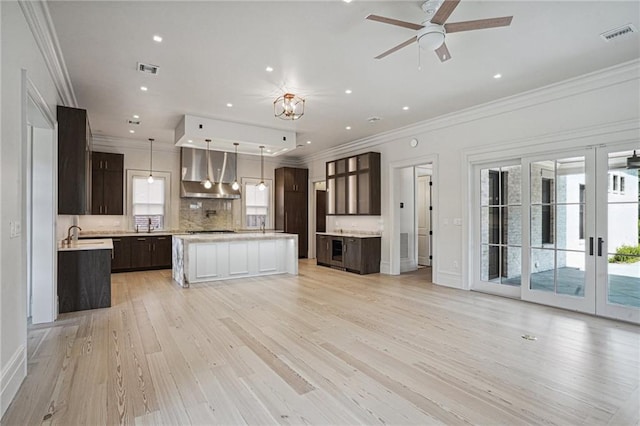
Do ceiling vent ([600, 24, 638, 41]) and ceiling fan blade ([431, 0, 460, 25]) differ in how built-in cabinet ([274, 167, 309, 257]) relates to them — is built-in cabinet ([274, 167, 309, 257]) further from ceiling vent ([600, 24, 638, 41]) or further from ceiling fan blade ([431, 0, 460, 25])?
ceiling vent ([600, 24, 638, 41])

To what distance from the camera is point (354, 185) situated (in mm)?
7918

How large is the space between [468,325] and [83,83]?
19.3 ft

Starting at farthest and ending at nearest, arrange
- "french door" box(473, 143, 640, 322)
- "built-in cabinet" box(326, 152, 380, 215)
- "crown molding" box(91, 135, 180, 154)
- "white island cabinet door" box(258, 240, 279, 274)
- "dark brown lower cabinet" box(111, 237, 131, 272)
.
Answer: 1. "crown molding" box(91, 135, 180, 154)
2. "built-in cabinet" box(326, 152, 380, 215)
3. "dark brown lower cabinet" box(111, 237, 131, 272)
4. "white island cabinet door" box(258, 240, 279, 274)
5. "french door" box(473, 143, 640, 322)

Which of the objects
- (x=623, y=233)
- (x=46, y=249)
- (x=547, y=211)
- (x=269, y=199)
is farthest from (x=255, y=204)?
(x=623, y=233)

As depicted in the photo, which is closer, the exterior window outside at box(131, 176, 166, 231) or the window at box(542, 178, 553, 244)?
the window at box(542, 178, 553, 244)

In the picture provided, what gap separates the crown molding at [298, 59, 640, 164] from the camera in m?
4.05

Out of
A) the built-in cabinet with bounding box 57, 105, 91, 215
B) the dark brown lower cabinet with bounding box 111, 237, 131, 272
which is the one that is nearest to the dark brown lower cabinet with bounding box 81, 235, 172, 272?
the dark brown lower cabinet with bounding box 111, 237, 131, 272

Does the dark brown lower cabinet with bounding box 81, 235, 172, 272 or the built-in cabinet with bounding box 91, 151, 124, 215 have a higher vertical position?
the built-in cabinet with bounding box 91, 151, 124, 215

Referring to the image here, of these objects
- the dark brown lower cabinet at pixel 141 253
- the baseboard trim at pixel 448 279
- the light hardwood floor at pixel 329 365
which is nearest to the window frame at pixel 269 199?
the dark brown lower cabinet at pixel 141 253

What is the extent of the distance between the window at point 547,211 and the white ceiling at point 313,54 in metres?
1.41

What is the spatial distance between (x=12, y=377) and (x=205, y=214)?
6.73m

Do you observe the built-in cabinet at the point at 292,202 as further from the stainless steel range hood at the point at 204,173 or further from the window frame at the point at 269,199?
the stainless steel range hood at the point at 204,173

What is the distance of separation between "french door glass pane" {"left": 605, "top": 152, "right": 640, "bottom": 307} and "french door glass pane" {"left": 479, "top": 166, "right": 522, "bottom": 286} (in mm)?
1127

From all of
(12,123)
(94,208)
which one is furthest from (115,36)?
(94,208)
